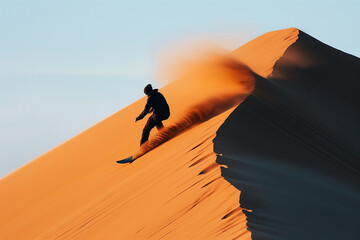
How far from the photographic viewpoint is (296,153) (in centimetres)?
1082

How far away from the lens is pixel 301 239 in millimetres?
6777

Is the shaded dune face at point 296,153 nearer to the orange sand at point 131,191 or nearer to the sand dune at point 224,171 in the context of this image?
the sand dune at point 224,171

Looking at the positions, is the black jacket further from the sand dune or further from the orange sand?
the orange sand

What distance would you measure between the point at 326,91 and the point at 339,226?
1001 cm

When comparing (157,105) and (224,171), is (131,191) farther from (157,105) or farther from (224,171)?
(157,105)

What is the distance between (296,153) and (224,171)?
2.84 metres

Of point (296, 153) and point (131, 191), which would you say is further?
point (296, 153)

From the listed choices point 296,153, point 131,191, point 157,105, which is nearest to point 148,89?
point 157,105

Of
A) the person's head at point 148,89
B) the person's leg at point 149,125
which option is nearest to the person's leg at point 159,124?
the person's leg at point 149,125

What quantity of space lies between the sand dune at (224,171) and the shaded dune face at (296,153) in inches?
1.1

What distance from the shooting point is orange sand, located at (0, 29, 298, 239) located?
7.52 meters

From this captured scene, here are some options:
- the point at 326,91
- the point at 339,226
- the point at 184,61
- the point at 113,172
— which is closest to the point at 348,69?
the point at 326,91

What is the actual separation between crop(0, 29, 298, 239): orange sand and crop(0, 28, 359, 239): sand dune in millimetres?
27

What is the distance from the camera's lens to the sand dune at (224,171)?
7527mm
